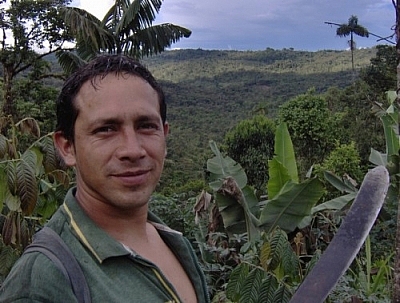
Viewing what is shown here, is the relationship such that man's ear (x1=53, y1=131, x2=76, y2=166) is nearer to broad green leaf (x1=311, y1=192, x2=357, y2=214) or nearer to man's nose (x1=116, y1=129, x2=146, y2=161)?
man's nose (x1=116, y1=129, x2=146, y2=161)

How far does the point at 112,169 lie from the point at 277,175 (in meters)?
3.81

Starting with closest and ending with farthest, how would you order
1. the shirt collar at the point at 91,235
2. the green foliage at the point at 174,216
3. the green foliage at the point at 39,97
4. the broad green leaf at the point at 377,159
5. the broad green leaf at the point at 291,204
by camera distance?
the shirt collar at the point at 91,235
the broad green leaf at the point at 291,204
the green foliage at the point at 174,216
the broad green leaf at the point at 377,159
the green foliage at the point at 39,97

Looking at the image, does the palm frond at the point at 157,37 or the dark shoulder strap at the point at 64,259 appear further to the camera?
the palm frond at the point at 157,37

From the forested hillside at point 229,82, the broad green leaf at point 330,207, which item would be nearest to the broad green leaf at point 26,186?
the broad green leaf at point 330,207

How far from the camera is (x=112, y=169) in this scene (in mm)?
801

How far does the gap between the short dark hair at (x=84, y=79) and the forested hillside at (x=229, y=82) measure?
24.5 meters

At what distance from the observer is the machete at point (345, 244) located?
29.2 inches

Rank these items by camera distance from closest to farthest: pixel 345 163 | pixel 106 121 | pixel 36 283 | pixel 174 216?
pixel 36 283 → pixel 106 121 → pixel 174 216 → pixel 345 163

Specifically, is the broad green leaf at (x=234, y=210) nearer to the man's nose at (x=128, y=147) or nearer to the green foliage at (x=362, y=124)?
the man's nose at (x=128, y=147)

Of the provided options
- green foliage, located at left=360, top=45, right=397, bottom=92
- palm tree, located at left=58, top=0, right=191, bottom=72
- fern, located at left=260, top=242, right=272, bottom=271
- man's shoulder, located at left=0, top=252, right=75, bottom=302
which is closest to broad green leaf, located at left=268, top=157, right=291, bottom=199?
fern, located at left=260, top=242, right=272, bottom=271

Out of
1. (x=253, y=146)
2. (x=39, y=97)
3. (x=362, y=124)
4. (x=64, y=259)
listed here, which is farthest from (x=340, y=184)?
(x=362, y=124)

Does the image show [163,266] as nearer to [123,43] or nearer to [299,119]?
[123,43]

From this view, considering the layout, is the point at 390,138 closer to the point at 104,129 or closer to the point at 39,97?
the point at 104,129

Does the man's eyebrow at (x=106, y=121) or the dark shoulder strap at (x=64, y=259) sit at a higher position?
the man's eyebrow at (x=106, y=121)
